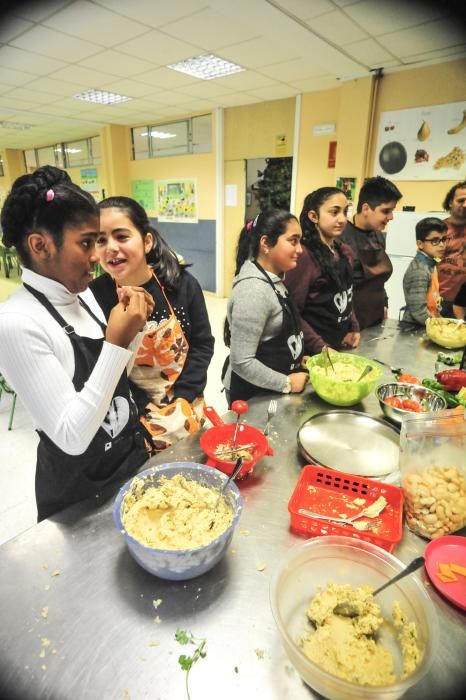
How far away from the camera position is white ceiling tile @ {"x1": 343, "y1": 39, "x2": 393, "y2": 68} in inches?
152

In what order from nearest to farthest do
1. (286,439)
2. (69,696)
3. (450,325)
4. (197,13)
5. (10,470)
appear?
1. (69,696)
2. (286,439)
3. (450,325)
4. (10,470)
5. (197,13)

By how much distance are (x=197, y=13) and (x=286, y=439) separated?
3.77 meters

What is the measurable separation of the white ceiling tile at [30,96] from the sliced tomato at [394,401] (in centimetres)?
656

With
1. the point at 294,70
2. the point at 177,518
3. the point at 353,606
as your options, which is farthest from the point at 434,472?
the point at 294,70

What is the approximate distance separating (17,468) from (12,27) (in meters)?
3.88

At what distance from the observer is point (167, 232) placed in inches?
330

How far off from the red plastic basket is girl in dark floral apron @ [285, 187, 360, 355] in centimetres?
108

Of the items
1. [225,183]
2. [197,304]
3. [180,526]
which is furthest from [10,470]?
[225,183]

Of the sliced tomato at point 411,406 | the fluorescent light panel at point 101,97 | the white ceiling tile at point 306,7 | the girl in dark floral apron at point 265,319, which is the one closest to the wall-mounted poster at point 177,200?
the fluorescent light panel at point 101,97

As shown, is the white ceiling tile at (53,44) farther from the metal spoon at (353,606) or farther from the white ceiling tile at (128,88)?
the metal spoon at (353,606)

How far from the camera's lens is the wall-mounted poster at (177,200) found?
7.64m

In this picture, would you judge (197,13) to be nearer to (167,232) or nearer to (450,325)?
(450,325)

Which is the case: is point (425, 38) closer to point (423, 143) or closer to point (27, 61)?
point (423, 143)

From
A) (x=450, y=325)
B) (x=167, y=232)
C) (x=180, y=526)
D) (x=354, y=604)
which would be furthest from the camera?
(x=167, y=232)
